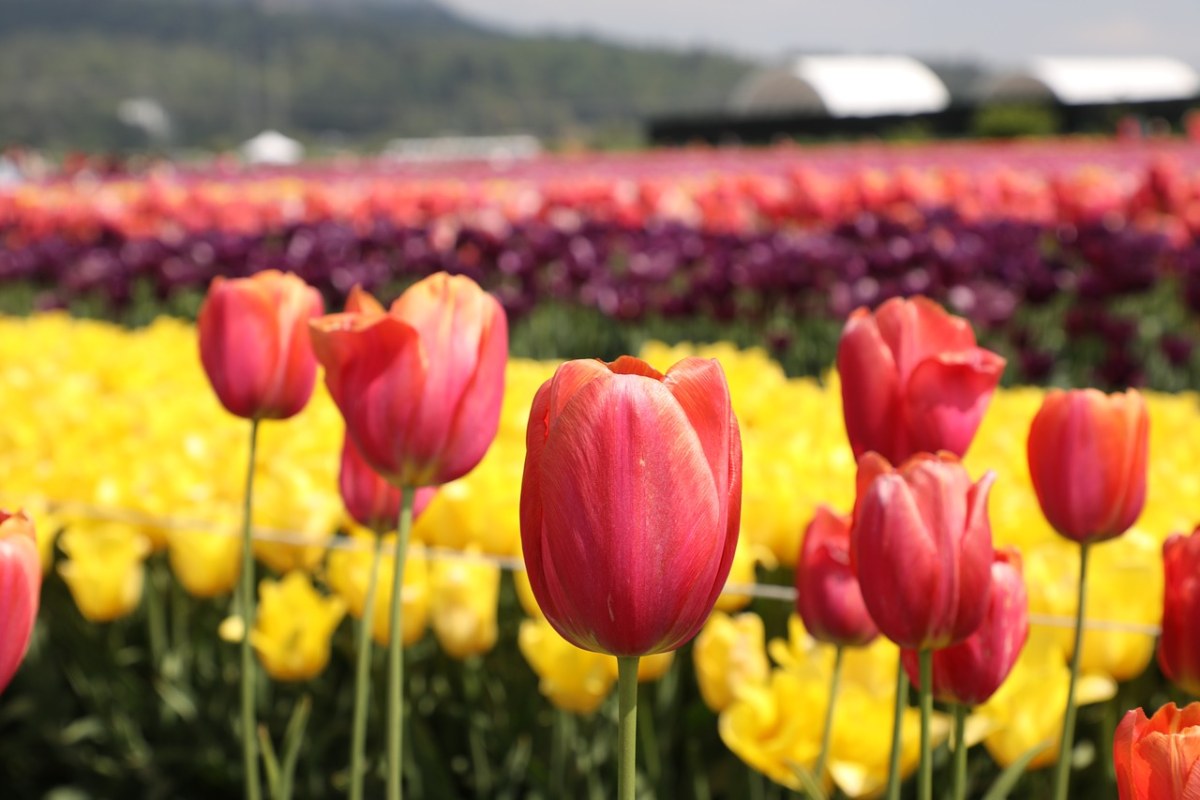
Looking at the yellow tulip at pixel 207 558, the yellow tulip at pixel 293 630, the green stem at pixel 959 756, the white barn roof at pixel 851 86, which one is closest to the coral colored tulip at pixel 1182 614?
the green stem at pixel 959 756

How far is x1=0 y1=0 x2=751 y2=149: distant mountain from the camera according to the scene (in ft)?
271

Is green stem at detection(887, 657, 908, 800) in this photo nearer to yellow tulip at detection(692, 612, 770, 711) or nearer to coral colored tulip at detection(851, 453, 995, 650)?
coral colored tulip at detection(851, 453, 995, 650)

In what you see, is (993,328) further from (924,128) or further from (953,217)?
(924,128)

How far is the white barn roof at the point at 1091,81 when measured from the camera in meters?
46.6

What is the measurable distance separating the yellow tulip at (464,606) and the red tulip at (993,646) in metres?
0.73

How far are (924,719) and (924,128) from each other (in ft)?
92.4

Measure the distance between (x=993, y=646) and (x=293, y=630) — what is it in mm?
912

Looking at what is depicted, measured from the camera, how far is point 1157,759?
0.62m

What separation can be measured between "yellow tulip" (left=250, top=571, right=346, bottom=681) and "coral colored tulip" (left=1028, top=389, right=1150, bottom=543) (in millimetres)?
891

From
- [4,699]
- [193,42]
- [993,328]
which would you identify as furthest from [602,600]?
[193,42]

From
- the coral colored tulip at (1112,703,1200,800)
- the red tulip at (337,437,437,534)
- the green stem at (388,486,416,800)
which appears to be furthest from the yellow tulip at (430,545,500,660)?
the coral colored tulip at (1112,703,1200,800)

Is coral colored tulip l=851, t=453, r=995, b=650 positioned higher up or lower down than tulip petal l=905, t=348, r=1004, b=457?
lower down

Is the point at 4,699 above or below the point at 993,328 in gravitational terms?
below

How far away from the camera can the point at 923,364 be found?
1030 millimetres
